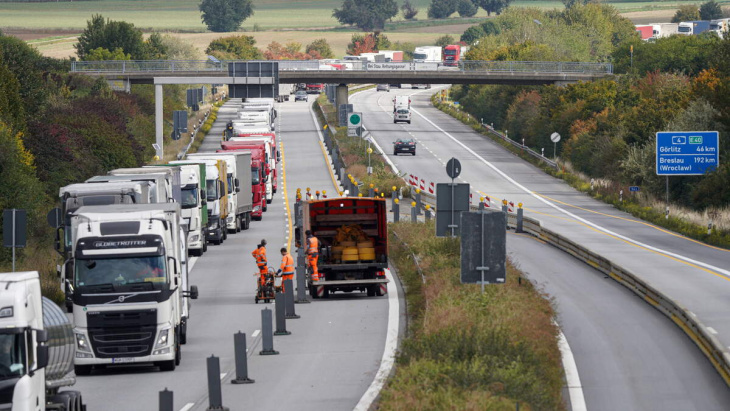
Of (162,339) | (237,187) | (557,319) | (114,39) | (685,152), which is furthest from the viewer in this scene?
(114,39)

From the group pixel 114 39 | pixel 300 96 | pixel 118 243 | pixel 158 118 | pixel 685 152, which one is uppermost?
pixel 114 39

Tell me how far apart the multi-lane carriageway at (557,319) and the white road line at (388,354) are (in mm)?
53

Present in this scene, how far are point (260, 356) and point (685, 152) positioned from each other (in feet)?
107

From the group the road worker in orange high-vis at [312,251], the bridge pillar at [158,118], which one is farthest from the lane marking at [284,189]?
the road worker in orange high-vis at [312,251]

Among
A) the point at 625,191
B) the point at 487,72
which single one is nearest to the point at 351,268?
the point at 625,191

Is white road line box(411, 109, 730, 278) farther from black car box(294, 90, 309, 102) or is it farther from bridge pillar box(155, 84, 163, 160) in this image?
black car box(294, 90, 309, 102)

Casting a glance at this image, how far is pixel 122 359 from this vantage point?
20.8 meters

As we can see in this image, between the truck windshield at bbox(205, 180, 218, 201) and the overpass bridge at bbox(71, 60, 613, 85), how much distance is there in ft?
185

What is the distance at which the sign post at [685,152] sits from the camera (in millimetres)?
50281

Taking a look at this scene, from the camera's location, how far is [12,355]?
13.9m

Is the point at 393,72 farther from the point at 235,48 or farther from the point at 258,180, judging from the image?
the point at 235,48

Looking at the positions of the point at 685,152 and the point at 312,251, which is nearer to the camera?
the point at 312,251

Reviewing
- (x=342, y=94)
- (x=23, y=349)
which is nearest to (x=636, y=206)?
(x=23, y=349)

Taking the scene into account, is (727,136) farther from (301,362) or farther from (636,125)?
(301,362)
